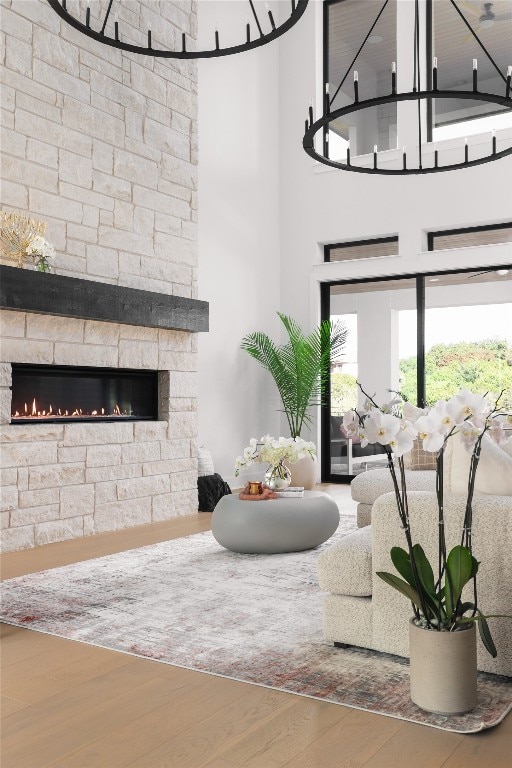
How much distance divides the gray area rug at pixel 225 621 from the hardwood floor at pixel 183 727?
0.09 metres

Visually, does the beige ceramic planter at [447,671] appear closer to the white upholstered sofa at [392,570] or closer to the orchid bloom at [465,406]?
the white upholstered sofa at [392,570]

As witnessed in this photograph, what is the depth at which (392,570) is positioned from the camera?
259 centimetres

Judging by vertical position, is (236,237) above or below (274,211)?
below

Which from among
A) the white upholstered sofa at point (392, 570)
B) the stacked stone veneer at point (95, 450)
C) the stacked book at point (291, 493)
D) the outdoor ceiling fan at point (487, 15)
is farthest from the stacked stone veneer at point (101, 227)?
the outdoor ceiling fan at point (487, 15)

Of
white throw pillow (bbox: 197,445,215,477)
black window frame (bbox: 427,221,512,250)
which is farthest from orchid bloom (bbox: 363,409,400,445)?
black window frame (bbox: 427,221,512,250)

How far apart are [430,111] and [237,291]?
2.85m

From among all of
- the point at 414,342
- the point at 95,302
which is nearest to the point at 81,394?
the point at 95,302

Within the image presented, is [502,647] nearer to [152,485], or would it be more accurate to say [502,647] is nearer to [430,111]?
[152,485]

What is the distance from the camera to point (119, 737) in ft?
6.80

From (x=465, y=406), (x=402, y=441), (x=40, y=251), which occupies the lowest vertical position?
(x=402, y=441)

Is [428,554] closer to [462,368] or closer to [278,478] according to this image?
[278,478]

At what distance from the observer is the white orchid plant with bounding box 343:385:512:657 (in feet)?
6.93

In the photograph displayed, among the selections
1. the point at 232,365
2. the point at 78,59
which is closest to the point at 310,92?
the point at 232,365

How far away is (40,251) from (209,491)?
261 centimetres
